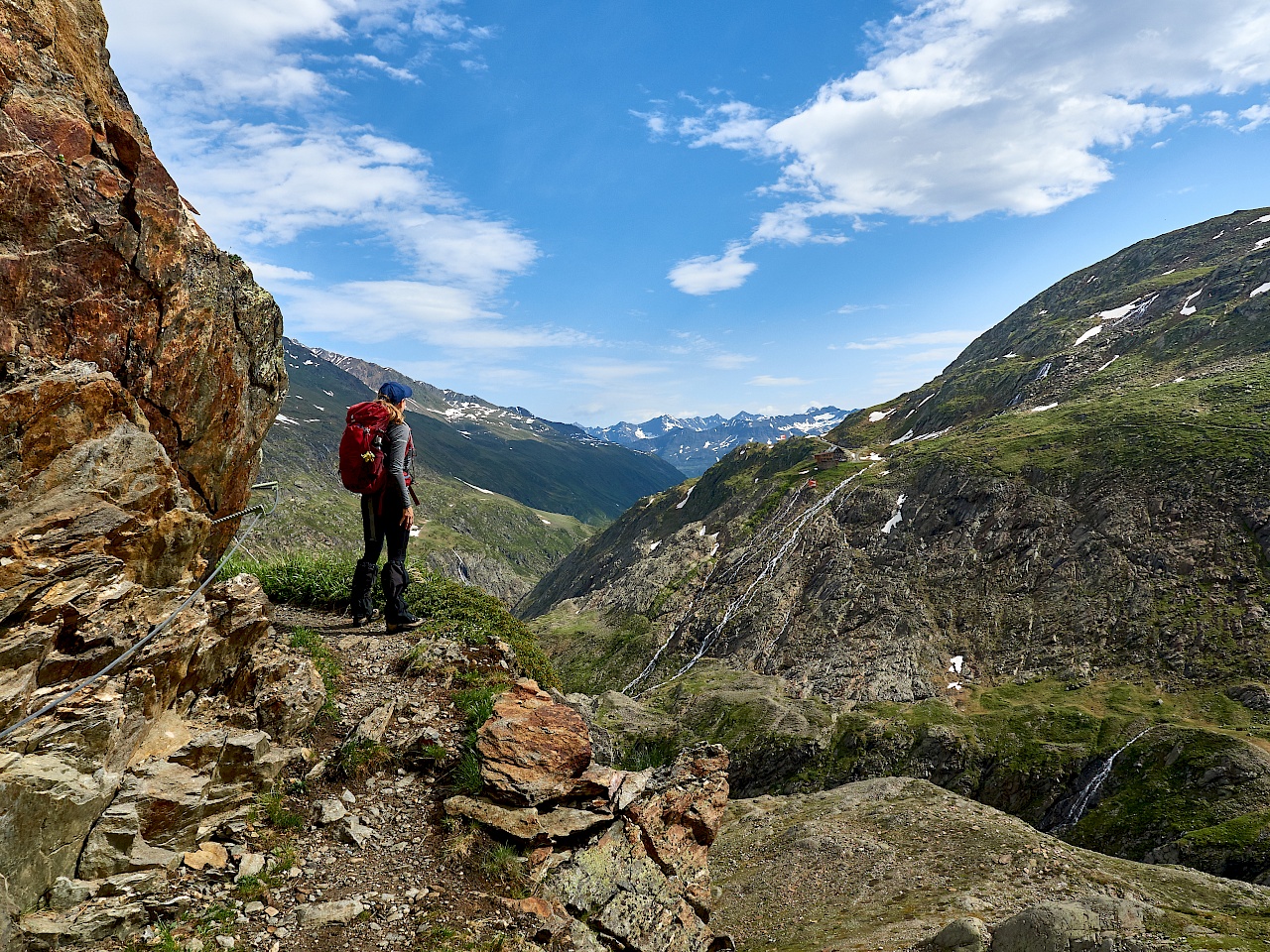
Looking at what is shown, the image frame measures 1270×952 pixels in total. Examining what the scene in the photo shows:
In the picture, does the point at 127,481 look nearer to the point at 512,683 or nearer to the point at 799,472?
the point at 512,683

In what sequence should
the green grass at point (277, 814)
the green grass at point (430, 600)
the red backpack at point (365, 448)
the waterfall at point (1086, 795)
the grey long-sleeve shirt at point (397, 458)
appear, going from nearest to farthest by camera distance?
the green grass at point (277, 814) → the red backpack at point (365, 448) → the grey long-sleeve shirt at point (397, 458) → the green grass at point (430, 600) → the waterfall at point (1086, 795)

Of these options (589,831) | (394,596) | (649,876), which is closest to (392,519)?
(394,596)

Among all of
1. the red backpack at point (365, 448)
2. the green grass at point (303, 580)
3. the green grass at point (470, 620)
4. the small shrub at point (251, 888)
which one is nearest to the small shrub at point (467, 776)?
the small shrub at point (251, 888)

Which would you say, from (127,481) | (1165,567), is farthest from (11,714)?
(1165,567)

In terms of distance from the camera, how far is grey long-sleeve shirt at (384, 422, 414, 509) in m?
14.0

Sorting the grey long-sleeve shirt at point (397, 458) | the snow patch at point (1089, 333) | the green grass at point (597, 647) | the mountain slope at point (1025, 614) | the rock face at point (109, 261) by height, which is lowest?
the green grass at point (597, 647)

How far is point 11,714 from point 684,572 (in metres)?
132

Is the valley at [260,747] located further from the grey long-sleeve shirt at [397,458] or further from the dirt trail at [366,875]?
the grey long-sleeve shirt at [397,458]

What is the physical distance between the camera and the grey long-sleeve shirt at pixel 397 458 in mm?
13984

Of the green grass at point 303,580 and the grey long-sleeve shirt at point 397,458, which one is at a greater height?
the grey long-sleeve shirt at point 397,458

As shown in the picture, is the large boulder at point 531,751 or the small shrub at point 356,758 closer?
the small shrub at point 356,758

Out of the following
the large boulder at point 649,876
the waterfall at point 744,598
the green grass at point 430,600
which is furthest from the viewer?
the waterfall at point 744,598

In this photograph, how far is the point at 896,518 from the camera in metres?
111

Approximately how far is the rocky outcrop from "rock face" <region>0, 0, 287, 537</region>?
7568mm
